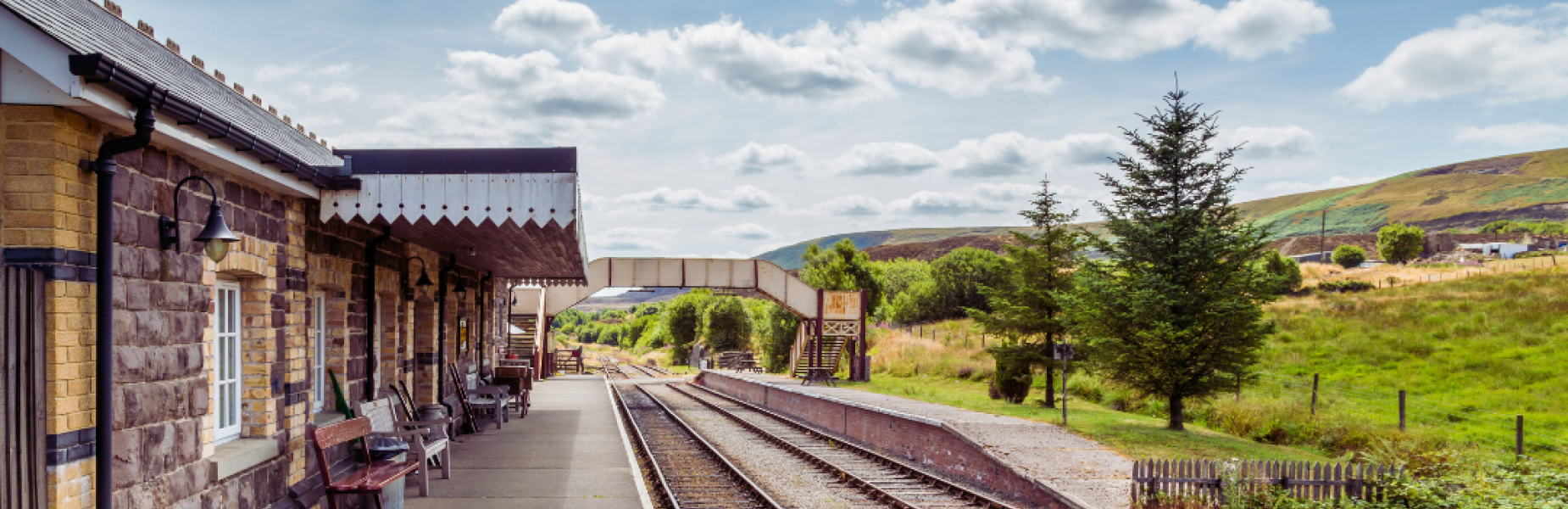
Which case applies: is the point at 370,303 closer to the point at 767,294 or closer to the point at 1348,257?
the point at 767,294

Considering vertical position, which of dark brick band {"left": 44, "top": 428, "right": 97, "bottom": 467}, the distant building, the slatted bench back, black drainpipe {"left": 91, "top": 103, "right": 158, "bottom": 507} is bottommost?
the slatted bench back

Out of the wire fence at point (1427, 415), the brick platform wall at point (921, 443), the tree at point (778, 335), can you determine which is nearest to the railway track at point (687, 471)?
the brick platform wall at point (921, 443)

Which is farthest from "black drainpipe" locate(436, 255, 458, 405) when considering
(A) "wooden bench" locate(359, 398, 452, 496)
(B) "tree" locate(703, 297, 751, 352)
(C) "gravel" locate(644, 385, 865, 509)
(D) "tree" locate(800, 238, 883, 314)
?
(B) "tree" locate(703, 297, 751, 352)

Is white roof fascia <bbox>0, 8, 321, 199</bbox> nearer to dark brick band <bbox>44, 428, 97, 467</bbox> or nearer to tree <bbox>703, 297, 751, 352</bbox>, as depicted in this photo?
dark brick band <bbox>44, 428, 97, 467</bbox>

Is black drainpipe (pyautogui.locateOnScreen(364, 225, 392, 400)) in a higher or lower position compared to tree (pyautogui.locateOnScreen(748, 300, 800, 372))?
higher

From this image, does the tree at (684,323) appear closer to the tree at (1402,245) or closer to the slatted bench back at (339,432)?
the slatted bench back at (339,432)

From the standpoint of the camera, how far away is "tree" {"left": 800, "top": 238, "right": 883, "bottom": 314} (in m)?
52.2

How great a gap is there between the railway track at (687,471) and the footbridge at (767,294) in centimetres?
967

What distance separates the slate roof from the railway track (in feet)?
18.1

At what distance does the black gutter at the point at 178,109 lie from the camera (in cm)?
416

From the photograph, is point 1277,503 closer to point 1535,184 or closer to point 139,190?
point 139,190

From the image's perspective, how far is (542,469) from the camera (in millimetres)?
11000

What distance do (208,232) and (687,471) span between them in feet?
29.5

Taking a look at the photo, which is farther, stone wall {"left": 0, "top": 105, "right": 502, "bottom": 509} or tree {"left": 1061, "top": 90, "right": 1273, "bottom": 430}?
tree {"left": 1061, "top": 90, "right": 1273, "bottom": 430}
